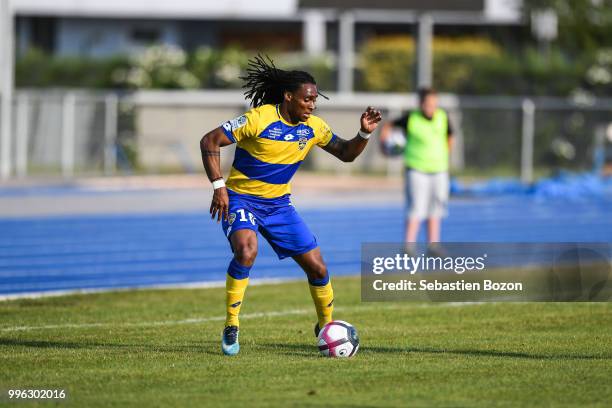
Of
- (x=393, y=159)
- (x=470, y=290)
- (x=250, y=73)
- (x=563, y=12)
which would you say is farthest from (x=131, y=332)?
(x=563, y=12)

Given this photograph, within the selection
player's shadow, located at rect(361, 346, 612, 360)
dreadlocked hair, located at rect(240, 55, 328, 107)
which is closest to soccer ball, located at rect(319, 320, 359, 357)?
player's shadow, located at rect(361, 346, 612, 360)

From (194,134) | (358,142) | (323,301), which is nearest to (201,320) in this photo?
(323,301)

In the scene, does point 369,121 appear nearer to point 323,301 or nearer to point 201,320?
point 323,301

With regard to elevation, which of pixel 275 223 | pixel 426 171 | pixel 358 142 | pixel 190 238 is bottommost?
pixel 190 238

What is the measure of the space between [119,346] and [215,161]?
1.56m

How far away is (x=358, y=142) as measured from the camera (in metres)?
9.16

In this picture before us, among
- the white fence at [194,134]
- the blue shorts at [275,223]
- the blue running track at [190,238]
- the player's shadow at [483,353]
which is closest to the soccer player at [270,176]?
the blue shorts at [275,223]

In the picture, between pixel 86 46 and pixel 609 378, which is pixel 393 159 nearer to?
pixel 86 46

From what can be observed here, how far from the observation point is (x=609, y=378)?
25.3ft

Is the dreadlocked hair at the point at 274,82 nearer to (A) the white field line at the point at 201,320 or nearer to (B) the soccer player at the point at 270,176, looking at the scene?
(B) the soccer player at the point at 270,176

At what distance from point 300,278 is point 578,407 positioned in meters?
7.70

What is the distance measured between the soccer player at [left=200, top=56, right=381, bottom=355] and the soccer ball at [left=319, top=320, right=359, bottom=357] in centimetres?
57

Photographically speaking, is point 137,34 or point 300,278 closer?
point 300,278

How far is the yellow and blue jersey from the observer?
29.1 ft
